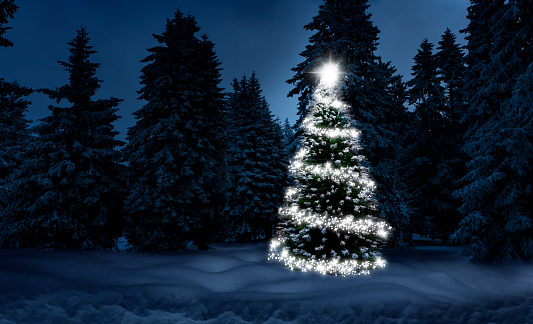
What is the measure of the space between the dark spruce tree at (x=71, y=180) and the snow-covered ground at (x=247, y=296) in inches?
199

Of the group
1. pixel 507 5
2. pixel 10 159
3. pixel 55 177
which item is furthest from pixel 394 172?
pixel 10 159

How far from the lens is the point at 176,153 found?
15781 mm

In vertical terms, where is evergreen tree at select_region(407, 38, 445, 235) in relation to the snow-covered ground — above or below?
above

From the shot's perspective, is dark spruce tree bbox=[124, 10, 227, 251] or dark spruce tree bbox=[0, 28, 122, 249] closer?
dark spruce tree bbox=[0, 28, 122, 249]

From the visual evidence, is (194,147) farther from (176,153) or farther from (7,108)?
(7,108)

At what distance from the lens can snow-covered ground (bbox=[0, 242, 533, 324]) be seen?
6398 mm

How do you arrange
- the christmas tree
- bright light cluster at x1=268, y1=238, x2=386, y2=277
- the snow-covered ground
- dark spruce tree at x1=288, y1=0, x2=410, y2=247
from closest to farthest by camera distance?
the snow-covered ground
bright light cluster at x1=268, y1=238, x2=386, y2=277
the christmas tree
dark spruce tree at x1=288, y1=0, x2=410, y2=247

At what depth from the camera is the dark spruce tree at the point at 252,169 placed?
24.0m

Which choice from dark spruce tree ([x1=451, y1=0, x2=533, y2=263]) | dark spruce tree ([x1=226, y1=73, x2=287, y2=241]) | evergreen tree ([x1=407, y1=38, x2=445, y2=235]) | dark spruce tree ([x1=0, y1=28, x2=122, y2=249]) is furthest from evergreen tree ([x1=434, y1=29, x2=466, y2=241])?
dark spruce tree ([x1=0, y1=28, x2=122, y2=249])

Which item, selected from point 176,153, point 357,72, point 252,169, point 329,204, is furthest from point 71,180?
point 357,72

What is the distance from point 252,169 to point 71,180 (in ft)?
41.9

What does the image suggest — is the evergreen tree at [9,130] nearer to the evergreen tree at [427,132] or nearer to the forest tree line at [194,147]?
the forest tree line at [194,147]

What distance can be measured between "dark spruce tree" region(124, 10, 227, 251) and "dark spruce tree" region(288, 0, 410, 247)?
509cm

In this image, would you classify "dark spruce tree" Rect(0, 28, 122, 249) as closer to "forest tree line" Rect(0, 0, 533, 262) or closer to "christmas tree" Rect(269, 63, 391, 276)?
"forest tree line" Rect(0, 0, 533, 262)
